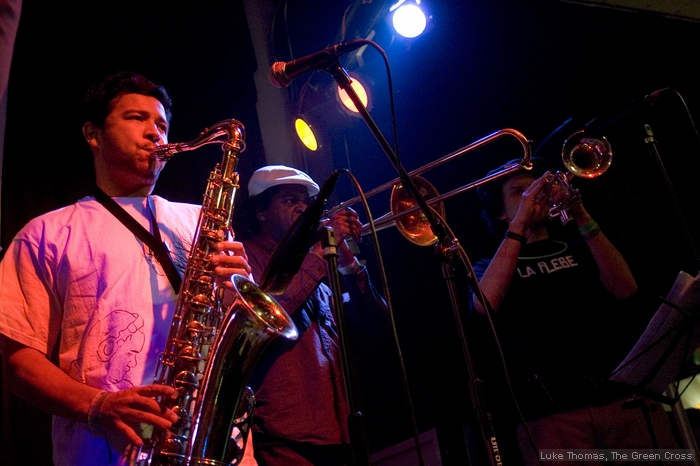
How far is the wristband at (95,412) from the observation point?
5.25ft

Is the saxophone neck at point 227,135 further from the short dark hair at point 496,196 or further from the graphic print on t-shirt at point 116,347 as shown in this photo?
the short dark hair at point 496,196

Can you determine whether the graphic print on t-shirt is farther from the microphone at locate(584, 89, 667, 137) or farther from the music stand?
the microphone at locate(584, 89, 667, 137)

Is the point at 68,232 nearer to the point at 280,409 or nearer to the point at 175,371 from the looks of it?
the point at 175,371

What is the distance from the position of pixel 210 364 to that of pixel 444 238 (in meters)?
0.99

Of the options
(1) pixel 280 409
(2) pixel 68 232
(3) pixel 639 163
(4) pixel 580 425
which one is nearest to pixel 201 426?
(1) pixel 280 409

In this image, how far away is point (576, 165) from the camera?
11.4 ft

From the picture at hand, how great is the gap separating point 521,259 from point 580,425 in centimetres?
97

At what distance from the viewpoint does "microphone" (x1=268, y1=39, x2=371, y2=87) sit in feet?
7.02

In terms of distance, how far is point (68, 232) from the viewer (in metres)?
1.98

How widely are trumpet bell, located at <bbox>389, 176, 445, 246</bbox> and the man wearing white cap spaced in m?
0.47

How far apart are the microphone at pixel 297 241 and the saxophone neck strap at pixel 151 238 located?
1.26 ft

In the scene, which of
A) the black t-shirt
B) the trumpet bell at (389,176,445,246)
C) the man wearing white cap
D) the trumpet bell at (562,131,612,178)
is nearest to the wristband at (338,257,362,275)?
the man wearing white cap

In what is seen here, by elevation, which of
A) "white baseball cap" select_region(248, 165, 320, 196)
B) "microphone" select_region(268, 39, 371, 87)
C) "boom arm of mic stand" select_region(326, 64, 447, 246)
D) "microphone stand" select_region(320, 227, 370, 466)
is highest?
"white baseball cap" select_region(248, 165, 320, 196)

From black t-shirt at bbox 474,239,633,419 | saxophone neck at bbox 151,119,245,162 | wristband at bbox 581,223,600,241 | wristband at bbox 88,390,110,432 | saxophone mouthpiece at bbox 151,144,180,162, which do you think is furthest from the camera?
wristband at bbox 581,223,600,241
